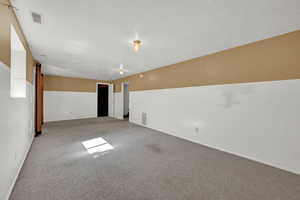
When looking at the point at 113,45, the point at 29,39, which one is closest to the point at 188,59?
the point at 113,45

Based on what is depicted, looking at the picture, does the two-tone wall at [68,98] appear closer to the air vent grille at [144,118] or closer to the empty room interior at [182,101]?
the empty room interior at [182,101]

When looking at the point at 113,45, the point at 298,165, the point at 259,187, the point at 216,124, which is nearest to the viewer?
the point at 259,187

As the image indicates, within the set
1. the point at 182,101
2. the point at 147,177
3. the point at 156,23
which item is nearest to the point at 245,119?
the point at 182,101

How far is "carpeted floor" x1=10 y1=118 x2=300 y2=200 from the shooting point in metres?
1.50

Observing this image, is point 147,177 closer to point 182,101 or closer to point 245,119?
point 245,119

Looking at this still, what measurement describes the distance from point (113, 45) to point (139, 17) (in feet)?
3.96

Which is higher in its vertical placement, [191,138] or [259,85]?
[259,85]

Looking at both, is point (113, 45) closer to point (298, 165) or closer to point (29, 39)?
point (29, 39)

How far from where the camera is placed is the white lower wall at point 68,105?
609 cm

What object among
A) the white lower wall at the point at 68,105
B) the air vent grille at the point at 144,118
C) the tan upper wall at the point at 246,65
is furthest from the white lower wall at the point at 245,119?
the white lower wall at the point at 68,105

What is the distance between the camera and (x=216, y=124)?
3.02 m

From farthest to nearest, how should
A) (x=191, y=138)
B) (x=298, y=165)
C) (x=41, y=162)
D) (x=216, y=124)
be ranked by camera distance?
(x=191, y=138) → (x=216, y=124) → (x=41, y=162) → (x=298, y=165)

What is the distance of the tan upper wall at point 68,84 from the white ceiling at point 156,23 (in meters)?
4.03

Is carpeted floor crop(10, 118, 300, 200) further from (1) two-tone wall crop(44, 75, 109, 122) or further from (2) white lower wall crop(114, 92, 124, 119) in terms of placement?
(2) white lower wall crop(114, 92, 124, 119)
